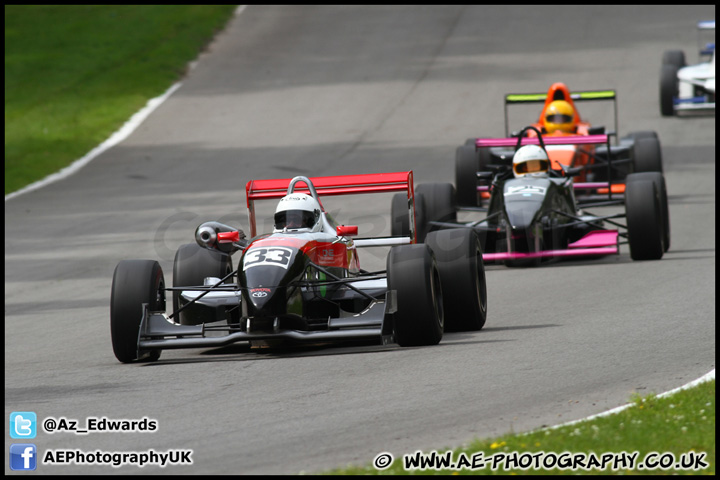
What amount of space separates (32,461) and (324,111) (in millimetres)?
26025

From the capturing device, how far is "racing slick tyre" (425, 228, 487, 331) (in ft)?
34.1

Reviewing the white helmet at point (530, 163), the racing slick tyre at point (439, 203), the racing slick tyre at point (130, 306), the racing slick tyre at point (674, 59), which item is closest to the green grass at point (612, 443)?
the racing slick tyre at point (130, 306)

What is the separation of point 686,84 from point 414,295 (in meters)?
21.8

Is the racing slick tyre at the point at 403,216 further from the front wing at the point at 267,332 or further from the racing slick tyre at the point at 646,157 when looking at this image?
the racing slick tyre at the point at 646,157

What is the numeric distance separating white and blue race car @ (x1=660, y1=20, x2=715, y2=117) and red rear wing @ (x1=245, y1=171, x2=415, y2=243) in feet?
60.9

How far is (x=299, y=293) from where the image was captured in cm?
980

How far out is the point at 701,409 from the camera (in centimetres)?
704

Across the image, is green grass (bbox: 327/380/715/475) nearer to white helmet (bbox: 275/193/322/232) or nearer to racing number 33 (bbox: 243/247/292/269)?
racing number 33 (bbox: 243/247/292/269)

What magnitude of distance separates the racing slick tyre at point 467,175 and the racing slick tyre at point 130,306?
8.44m

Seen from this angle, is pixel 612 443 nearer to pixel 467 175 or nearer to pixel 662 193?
pixel 662 193

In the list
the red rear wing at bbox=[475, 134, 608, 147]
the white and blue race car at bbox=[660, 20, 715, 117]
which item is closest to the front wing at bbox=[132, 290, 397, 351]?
the red rear wing at bbox=[475, 134, 608, 147]

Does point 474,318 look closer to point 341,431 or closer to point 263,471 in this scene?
point 341,431

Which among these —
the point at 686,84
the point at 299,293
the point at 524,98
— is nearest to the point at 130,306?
the point at 299,293

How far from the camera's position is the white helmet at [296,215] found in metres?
10.3
